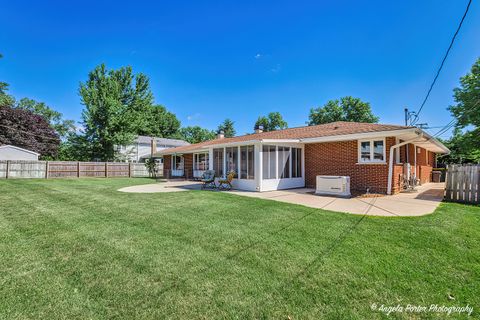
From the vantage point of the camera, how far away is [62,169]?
20312mm

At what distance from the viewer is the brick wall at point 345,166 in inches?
387

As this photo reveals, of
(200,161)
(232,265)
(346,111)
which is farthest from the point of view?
(346,111)

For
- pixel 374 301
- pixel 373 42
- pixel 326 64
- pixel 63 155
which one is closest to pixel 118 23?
pixel 326 64

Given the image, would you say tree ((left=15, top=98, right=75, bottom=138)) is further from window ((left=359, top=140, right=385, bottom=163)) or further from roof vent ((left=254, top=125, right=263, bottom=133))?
window ((left=359, top=140, right=385, bottom=163))

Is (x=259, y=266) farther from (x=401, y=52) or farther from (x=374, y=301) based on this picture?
(x=401, y=52)

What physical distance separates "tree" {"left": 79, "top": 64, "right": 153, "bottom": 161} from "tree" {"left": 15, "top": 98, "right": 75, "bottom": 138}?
16.0 meters

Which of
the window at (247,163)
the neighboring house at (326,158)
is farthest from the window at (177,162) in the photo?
the window at (247,163)

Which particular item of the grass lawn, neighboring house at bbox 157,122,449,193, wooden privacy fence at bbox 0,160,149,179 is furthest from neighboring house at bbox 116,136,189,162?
the grass lawn

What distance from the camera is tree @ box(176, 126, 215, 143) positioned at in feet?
164

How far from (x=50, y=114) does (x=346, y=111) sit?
1995 inches

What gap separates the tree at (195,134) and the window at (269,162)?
3926cm

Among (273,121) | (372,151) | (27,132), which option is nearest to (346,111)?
(273,121)

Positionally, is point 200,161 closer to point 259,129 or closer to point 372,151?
point 259,129

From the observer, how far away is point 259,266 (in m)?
3.19
